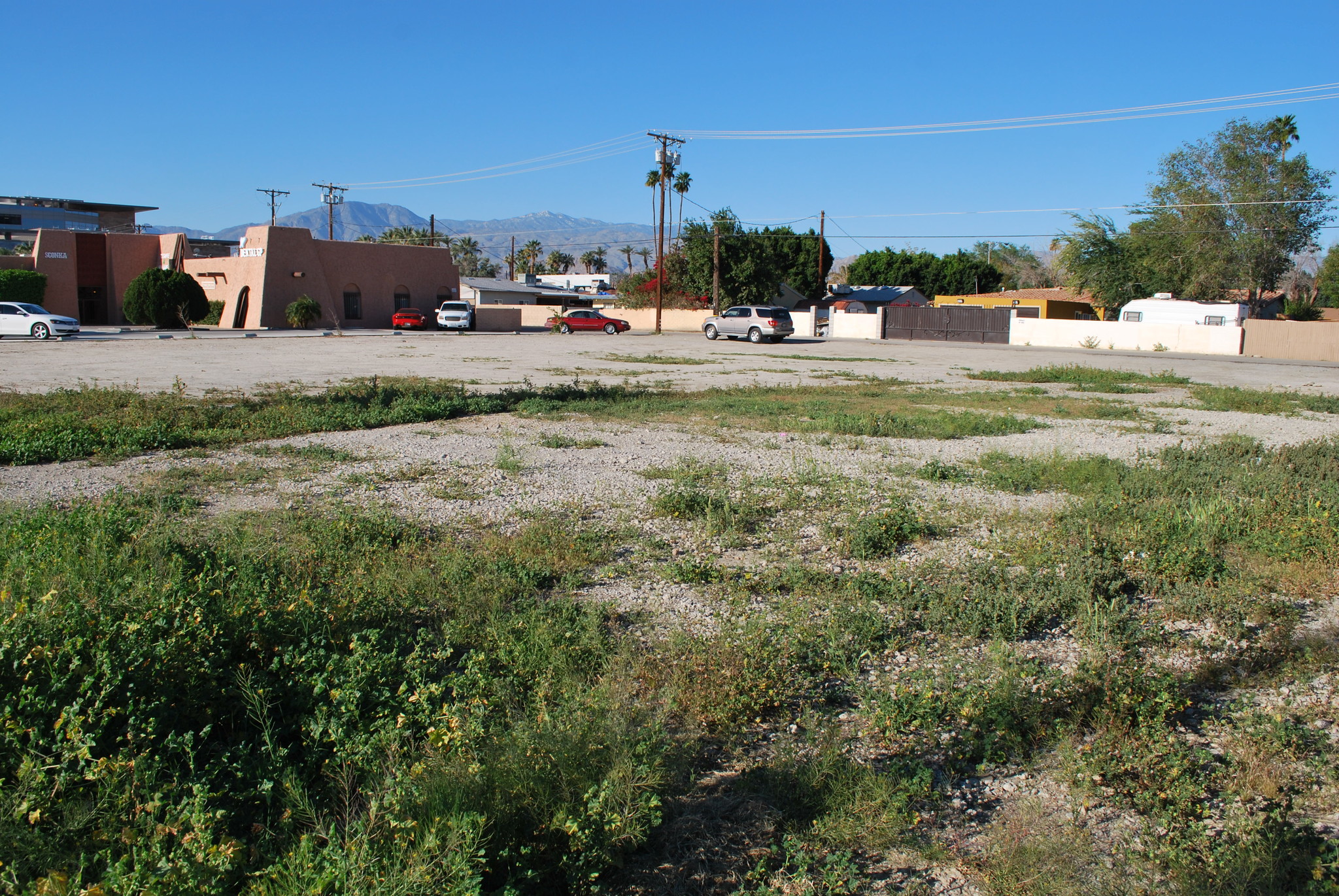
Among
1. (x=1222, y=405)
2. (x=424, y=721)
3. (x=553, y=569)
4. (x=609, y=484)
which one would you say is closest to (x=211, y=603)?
(x=424, y=721)

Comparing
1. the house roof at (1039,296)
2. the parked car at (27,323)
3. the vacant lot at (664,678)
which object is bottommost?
the vacant lot at (664,678)

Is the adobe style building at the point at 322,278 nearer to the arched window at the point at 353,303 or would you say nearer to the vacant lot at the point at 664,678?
the arched window at the point at 353,303

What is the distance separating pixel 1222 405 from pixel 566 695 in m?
17.6

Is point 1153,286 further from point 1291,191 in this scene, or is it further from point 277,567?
point 277,567

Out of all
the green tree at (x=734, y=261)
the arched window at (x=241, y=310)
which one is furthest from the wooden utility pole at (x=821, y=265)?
the arched window at (x=241, y=310)

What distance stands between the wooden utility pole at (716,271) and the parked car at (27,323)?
119ft

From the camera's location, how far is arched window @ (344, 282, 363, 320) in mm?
55625

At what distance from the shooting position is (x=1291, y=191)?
51969 mm

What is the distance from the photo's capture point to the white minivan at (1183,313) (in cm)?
4441

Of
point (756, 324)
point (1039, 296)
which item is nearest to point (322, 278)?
point (756, 324)

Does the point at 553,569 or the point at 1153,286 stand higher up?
the point at 1153,286

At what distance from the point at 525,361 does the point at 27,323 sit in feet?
76.5

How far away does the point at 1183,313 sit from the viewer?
45.9 metres

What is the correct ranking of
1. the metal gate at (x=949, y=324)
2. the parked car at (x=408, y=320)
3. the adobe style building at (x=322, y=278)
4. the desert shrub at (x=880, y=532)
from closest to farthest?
the desert shrub at (x=880, y=532) → the metal gate at (x=949, y=324) → the adobe style building at (x=322, y=278) → the parked car at (x=408, y=320)
